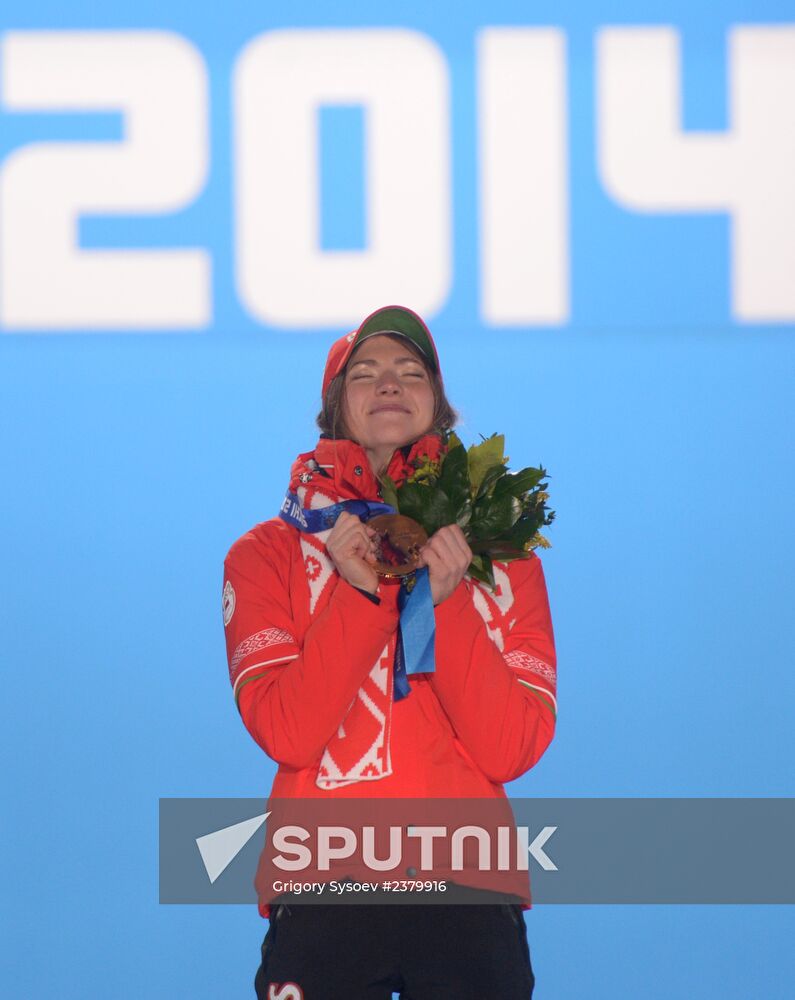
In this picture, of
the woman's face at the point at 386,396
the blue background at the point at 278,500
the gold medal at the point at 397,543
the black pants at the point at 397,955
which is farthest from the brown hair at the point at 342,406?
the blue background at the point at 278,500

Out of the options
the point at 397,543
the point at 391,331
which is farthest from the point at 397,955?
the point at 391,331

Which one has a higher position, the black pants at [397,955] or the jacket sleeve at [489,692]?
the jacket sleeve at [489,692]

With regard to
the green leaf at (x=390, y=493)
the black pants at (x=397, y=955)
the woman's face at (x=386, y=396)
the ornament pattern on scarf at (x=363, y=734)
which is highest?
the woman's face at (x=386, y=396)

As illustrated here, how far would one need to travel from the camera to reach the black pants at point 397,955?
164 centimetres

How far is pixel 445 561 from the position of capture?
1663 millimetres

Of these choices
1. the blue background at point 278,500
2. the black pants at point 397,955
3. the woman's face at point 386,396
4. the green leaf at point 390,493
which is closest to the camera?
the black pants at point 397,955

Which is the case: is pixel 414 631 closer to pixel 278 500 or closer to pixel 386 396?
pixel 386 396

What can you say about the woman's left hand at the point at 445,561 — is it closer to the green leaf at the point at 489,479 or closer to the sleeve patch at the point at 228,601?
the green leaf at the point at 489,479

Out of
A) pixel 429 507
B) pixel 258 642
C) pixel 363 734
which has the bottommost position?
pixel 363 734

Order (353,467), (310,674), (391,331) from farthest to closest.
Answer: (391,331) → (353,467) → (310,674)

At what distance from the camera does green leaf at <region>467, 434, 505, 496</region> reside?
5.80ft

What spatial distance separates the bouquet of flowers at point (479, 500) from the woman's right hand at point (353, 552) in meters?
0.07

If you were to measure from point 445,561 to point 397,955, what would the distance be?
1.53 feet

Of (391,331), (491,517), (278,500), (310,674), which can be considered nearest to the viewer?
(310,674)
